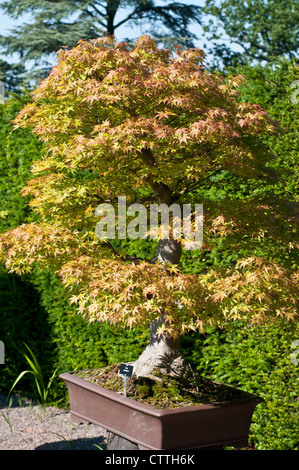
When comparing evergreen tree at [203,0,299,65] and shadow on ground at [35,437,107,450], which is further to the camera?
evergreen tree at [203,0,299,65]

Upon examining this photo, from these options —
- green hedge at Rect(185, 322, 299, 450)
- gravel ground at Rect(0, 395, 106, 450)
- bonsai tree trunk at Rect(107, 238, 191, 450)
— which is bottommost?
gravel ground at Rect(0, 395, 106, 450)

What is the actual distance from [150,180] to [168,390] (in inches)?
41.9

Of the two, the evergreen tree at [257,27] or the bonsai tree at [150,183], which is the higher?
the evergreen tree at [257,27]

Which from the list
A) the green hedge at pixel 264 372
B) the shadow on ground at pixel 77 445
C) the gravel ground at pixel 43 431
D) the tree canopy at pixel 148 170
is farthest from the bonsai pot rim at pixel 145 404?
the shadow on ground at pixel 77 445

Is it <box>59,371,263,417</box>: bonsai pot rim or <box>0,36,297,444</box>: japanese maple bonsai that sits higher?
<box>0,36,297,444</box>: japanese maple bonsai

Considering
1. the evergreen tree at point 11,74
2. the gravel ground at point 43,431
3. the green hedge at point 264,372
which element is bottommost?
the gravel ground at point 43,431

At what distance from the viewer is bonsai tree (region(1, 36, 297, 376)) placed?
2.31 meters

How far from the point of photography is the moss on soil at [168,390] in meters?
2.58

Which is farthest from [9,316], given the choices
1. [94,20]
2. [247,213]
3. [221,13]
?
[221,13]

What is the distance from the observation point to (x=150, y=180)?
2.75 metres

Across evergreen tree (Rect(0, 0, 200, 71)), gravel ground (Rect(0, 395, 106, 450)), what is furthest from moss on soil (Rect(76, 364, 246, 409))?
evergreen tree (Rect(0, 0, 200, 71))

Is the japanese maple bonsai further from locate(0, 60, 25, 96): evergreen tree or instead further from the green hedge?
locate(0, 60, 25, 96): evergreen tree

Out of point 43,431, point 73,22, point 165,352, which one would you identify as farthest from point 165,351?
point 73,22

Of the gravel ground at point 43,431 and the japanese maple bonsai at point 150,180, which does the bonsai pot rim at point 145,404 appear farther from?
the gravel ground at point 43,431
